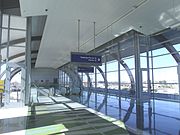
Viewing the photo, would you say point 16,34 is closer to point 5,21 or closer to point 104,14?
point 5,21

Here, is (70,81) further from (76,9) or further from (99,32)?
(76,9)

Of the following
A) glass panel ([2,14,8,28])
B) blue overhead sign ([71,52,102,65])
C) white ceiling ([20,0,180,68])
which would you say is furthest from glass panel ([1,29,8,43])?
blue overhead sign ([71,52,102,65])

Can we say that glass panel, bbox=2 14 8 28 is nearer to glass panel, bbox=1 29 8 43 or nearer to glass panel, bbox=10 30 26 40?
glass panel, bbox=1 29 8 43

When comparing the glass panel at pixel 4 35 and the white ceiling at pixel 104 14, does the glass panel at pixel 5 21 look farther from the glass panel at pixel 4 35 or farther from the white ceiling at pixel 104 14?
the white ceiling at pixel 104 14

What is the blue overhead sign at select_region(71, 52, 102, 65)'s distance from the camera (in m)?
8.75

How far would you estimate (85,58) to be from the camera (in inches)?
353

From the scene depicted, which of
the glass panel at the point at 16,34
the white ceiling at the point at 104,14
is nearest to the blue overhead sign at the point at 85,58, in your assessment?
the white ceiling at the point at 104,14

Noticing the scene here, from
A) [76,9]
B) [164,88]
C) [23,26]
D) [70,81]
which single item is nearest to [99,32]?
[76,9]

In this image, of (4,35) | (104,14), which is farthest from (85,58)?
(4,35)

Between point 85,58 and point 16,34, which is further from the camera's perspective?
point 16,34

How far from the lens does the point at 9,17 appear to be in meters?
11.5

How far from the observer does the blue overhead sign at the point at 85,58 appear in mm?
8750

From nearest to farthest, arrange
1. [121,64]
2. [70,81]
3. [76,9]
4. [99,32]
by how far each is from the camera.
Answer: [76,9] < [99,32] < [121,64] < [70,81]

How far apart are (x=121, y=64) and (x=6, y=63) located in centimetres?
902
